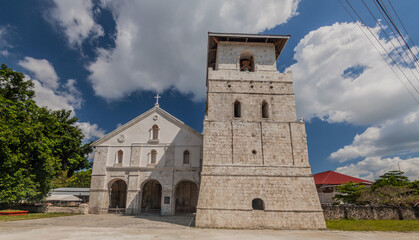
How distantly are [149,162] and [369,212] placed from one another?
20.5m

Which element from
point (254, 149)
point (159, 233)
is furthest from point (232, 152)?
point (159, 233)

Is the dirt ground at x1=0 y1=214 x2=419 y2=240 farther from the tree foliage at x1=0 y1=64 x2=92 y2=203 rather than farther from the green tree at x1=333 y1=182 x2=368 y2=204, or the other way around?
the green tree at x1=333 y1=182 x2=368 y2=204

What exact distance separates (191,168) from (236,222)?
948 centimetres

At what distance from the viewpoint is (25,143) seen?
65.4 feet

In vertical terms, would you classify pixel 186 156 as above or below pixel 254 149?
above

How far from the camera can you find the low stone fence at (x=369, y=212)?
1912 centimetres

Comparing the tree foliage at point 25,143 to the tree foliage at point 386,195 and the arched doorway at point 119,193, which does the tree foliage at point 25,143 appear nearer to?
the arched doorway at point 119,193

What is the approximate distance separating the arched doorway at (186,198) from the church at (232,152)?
0.11 meters

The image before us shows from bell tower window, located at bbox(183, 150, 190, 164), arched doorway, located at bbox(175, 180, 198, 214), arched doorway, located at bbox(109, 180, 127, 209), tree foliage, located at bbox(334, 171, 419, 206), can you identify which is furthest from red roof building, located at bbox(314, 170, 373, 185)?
arched doorway, located at bbox(109, 180, 127, 209)

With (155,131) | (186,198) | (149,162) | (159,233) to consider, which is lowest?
(159,233)

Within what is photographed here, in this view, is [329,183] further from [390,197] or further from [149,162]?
[149,162]

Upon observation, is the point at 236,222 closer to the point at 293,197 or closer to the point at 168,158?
the point at 293,197

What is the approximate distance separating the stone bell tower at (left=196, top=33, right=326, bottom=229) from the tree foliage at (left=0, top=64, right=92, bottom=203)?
50.2 ft

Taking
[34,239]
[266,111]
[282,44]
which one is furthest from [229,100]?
[34,239]
